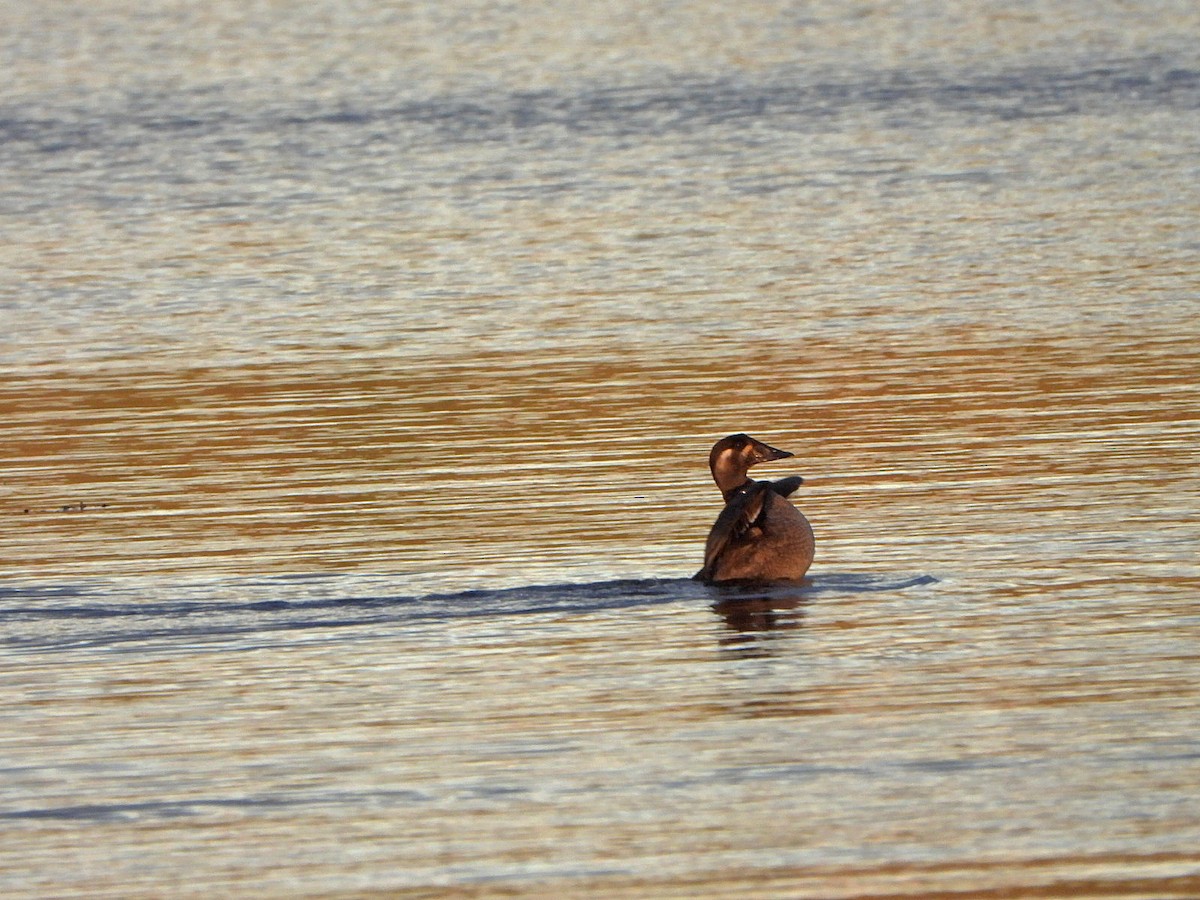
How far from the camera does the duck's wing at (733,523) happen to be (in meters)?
10.3

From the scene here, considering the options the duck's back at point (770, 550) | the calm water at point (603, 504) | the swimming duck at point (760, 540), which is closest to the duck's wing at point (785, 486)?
the swimming duck at point (760, 540)

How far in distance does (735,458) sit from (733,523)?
65 cm

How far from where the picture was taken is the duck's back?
10.2 meters

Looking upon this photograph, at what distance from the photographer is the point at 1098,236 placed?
19.6 meters

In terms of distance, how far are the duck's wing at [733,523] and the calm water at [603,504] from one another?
196mm

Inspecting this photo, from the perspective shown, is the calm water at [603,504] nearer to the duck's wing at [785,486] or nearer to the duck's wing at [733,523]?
the duck's wing at [733,523]

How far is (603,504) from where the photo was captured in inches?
464

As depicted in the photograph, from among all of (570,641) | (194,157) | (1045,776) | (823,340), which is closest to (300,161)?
(194,157)

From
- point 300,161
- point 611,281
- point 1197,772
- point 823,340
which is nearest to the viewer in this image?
point 1197,772

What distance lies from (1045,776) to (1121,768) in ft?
0.69

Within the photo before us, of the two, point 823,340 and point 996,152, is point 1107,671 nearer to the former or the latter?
point 823,340

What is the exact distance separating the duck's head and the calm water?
36 cm

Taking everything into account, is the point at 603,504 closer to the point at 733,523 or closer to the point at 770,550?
the point at 733,523

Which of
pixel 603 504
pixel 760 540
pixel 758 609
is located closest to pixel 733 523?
pixel 760 540
